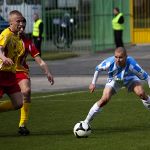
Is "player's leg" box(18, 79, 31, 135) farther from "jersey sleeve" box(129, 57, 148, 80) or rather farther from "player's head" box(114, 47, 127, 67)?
"jersey sleeve" box(129, 57, 148, 80)

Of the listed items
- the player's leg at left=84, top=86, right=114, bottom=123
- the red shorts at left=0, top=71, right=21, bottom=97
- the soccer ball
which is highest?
the red shorts at left=0, top=71, right=21, bottom=97

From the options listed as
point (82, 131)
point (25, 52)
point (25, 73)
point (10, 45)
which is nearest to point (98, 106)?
point (82, 131)

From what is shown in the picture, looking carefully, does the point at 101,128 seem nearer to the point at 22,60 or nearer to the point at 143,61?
the point at 22,60

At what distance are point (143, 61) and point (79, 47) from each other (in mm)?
8101

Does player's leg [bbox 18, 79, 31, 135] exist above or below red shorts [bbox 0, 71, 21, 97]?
below

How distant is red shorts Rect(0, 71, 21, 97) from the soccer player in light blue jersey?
4.06ft

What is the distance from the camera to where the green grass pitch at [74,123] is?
11464mm

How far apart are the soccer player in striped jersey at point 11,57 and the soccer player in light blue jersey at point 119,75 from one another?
48.1 inches

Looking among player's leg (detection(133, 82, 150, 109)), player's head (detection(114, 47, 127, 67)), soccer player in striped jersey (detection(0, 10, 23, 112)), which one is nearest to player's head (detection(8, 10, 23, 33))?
soccer player in striped jersey (detection(0, 10, 23, 112))

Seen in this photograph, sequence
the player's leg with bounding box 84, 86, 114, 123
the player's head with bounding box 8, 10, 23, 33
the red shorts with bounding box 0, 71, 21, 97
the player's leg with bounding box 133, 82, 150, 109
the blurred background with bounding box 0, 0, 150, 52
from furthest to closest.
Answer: the blurred background with bounding box 0, 0, 150, 52 < the player's leg with bounding box 133, 82, 150, 109 < the player's leg with bounding box 84, 86, 114, 123 < the red shorts with bounding box 0, 71, 21, 97 < the player's head with bounding box 8, 10, 23, 33

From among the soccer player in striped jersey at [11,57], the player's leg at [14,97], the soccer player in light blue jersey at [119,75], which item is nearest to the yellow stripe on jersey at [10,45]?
the soccer player in striped jersey at [11,57]

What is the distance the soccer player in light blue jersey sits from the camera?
1260 cm

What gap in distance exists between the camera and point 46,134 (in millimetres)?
12773

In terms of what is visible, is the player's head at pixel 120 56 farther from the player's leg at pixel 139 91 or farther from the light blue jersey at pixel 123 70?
the player's leg at pixel 139 91
